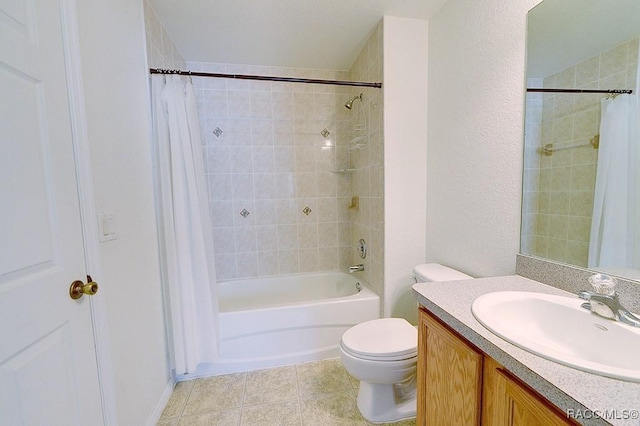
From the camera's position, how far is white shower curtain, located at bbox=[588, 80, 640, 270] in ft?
2.50

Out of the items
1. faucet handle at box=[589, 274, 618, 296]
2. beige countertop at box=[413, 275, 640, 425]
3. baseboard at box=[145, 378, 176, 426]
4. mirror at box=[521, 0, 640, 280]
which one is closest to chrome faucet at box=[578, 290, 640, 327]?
faucet handle at box=[589, 274, 618, 296]

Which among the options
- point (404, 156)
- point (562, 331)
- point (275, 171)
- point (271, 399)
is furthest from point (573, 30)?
point (271, 399)

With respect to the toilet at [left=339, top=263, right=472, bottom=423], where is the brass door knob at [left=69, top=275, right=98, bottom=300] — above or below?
above

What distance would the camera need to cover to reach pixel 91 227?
3.08 ft

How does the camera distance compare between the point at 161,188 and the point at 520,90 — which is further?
the point at 161,188

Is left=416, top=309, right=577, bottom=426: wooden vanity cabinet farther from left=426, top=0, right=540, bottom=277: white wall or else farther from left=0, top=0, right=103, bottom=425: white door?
left=0, top=0, right=103, bottom=425: white door

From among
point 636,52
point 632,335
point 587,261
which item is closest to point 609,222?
point 587,261

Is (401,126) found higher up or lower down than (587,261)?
higher up

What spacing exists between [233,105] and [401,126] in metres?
1.57

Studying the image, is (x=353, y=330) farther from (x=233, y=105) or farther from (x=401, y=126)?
(x=233, y=105)

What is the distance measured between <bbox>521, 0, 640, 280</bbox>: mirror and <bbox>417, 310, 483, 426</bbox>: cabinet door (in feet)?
1.89

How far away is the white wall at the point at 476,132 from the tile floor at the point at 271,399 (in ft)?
3.57

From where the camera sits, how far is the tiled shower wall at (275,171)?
2.33 m

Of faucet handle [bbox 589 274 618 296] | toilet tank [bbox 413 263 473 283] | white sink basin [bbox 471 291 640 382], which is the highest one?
faucet handle [bbox 589 274 618 296]
